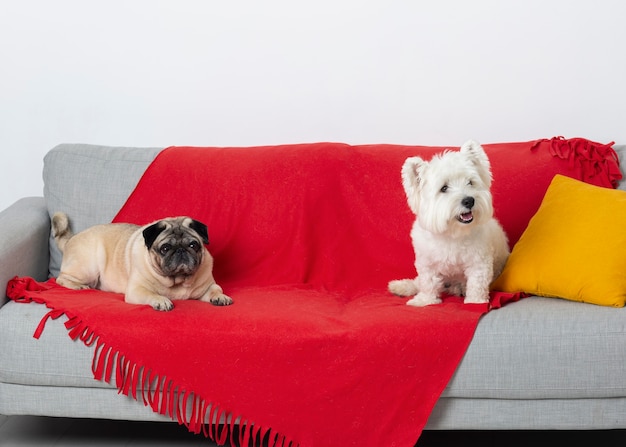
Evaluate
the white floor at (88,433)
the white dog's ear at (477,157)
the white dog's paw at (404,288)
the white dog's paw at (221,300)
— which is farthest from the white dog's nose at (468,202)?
the white floor at (88,433)

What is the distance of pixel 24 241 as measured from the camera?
3352mm

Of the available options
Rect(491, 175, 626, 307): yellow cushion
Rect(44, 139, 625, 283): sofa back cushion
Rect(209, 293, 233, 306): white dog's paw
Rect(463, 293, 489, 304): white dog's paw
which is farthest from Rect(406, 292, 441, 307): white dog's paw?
Rect(209, 293, 233, 306): white dog's paw

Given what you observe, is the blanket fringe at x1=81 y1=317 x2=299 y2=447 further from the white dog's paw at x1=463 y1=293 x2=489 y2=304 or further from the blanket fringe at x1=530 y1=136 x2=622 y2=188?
the blanket fringe at x1=530 y1=136 x2=622 y2=188

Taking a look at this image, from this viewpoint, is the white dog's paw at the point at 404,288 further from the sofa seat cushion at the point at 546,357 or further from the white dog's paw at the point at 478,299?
the sofa seat cushion at the point at 546,357

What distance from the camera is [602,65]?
375 cm

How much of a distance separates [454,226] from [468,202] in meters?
0.12

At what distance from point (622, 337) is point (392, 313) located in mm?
752

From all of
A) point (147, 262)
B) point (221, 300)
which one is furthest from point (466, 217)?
point (147, 262)

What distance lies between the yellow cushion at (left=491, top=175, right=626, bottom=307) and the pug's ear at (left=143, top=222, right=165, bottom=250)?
129cm

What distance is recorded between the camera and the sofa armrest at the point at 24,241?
3.19 meters

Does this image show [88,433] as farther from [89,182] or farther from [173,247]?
[89,182]

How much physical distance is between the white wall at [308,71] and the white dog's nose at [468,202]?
110 centimetres

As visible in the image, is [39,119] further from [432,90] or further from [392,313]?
[392,313]

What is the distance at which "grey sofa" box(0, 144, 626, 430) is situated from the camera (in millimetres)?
2668
